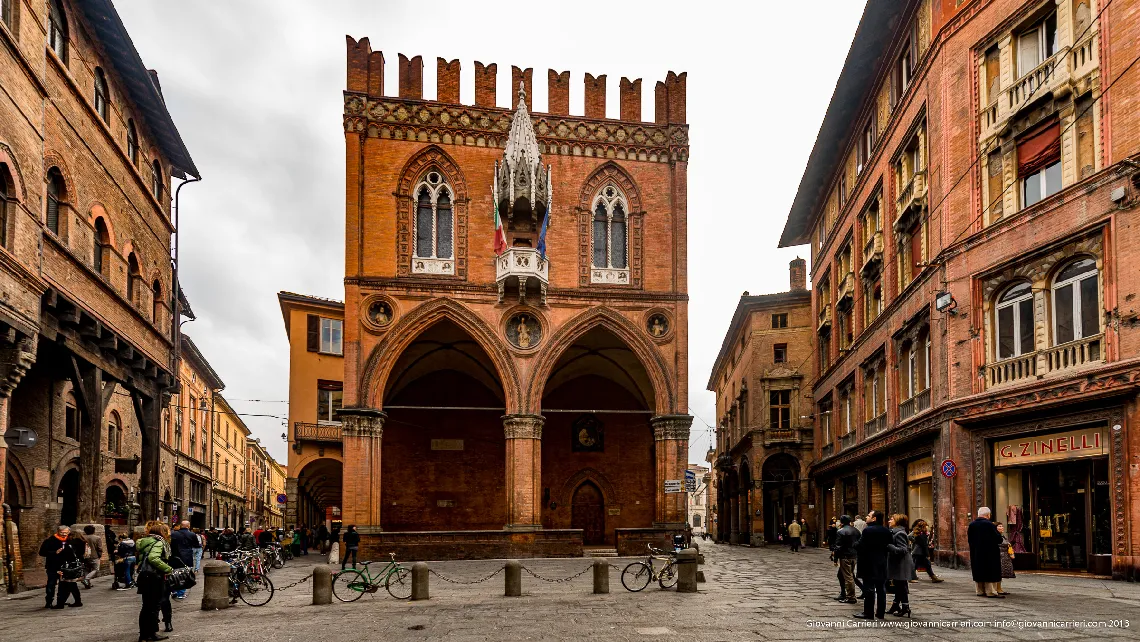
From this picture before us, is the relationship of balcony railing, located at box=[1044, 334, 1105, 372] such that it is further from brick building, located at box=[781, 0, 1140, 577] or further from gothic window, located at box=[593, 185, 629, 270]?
gothic window, located at box=[593, 185, 629, 270]

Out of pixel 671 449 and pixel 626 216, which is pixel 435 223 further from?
pixel 671 449

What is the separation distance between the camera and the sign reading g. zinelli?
1764 centimetres

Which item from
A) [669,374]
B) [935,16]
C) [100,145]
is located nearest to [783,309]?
[669,374]

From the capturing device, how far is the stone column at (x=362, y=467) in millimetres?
28188

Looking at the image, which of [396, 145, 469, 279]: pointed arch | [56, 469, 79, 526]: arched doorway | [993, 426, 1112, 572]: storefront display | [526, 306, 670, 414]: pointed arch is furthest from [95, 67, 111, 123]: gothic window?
[993, 426, 1112, 572]: storefront display

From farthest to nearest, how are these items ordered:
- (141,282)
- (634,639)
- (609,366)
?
(609,366) < (141,282) < (634,639)

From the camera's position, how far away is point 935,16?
23.1m

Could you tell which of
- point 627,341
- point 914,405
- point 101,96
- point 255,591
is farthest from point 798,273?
point 255,591

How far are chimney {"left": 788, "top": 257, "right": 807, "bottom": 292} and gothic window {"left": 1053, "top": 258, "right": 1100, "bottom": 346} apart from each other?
36297 mm

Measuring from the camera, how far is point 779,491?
4488 cm

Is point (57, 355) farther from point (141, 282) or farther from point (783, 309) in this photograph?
point (783, 309)

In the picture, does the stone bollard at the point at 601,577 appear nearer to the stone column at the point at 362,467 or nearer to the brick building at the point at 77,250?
the brick building at the point at 77,250

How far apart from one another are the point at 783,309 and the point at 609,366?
40.1 feet

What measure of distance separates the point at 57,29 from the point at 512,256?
43.1 feet
